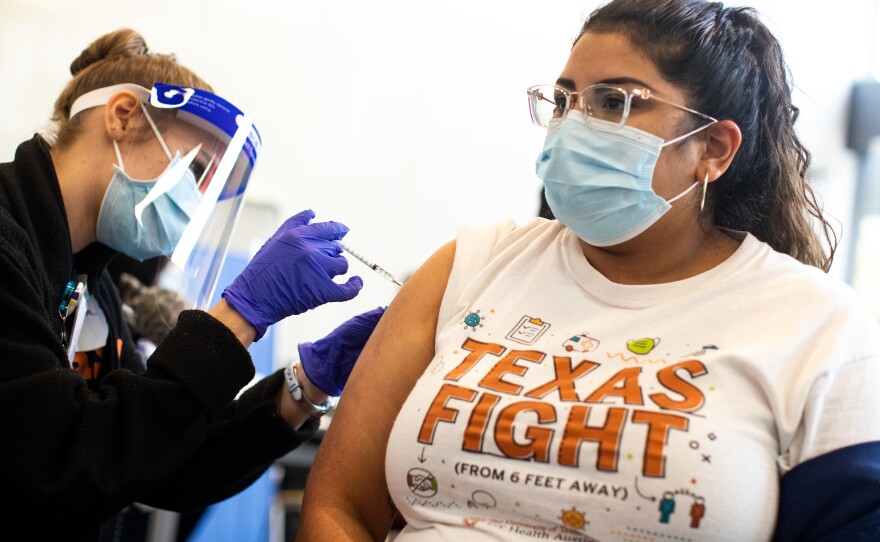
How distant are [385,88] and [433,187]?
18.1 inches

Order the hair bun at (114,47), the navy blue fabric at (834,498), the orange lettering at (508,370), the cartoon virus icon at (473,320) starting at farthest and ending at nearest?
the hair bun at (114,47) < the cartoon virus icon at (473,320) < the orange lettering at (508,370) < the navy blue fabric at (834,498)

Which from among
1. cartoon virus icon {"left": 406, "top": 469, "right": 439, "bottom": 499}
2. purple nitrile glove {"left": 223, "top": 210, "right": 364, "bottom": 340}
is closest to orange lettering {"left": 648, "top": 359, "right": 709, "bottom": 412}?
cartoon virus icon {"left": 406, "top": 469, "right": 439, "bottom": 499}

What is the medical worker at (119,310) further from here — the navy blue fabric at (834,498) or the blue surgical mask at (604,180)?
the navy blue fabric at (834,498)

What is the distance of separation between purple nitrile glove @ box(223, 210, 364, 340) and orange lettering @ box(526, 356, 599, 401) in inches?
19.5

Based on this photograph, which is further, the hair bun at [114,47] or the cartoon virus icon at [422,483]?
the hair bun at [114,47]

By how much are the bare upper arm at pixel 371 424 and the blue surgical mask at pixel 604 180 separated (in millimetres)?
247

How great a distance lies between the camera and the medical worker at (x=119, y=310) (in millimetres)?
1248

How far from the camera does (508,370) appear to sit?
1221mm

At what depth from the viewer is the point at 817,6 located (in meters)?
3.85

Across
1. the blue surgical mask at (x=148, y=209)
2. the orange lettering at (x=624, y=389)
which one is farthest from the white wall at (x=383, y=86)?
the orange lettering at (x=624, y=389)

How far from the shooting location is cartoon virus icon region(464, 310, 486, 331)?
4.30 feet

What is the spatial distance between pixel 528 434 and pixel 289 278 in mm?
572

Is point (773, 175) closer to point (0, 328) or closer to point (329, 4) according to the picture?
point (0, 328)

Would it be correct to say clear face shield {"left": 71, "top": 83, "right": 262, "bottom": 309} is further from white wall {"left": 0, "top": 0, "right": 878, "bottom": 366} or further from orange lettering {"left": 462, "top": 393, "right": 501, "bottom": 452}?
white wall {"left": 0, "top": 0, "right": 878, "bottom": 366}
